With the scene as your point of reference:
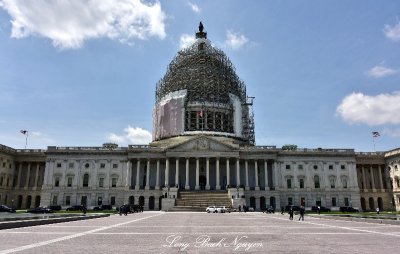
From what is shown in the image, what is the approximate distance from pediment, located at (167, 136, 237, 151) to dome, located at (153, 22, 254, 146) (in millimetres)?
7061

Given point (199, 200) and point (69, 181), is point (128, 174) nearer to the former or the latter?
point (69, 181)

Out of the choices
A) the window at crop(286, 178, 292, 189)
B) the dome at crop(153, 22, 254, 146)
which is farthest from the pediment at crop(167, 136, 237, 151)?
the window at crop(286, 178, 292, 189)

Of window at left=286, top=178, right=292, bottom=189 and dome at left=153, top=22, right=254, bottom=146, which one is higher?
dome at left=153, top=22, right=254, bottom=146

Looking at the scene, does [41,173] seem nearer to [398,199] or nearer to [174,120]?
[174,120]

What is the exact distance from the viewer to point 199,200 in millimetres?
73000

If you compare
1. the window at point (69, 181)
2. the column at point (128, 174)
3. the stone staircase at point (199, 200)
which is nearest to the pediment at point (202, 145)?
the column at point (128, 174)

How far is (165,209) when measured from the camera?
7062 centimetres

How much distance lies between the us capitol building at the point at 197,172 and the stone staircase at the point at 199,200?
1.16 meters

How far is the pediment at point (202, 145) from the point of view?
84875 millimetres

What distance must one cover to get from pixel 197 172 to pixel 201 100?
2275 cm

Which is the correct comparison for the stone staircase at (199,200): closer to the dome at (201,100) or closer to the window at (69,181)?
the dome at (201,100)

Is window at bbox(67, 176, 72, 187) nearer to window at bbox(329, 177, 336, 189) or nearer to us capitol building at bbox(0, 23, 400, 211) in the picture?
us capitol building at bbox(0, 23, 400, 211)

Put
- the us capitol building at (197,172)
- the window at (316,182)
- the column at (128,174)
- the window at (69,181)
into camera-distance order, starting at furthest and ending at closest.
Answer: the window at (316,182) → the window at (69,181) → the column at (128,174) → the us capitol building at (197,172)

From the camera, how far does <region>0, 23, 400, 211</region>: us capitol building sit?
8456 cm
